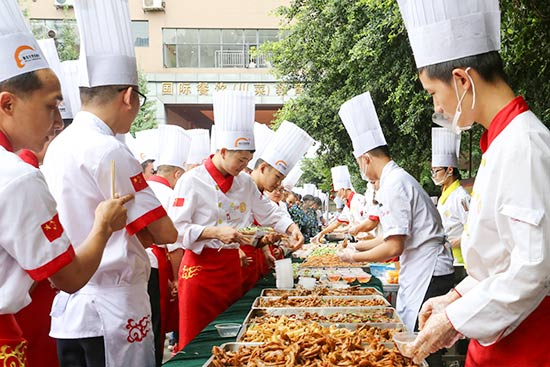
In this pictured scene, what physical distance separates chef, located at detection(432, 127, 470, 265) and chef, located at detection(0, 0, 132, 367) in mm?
4411

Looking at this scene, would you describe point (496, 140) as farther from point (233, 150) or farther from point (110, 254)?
point (233, 150)

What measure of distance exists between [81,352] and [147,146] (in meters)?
4.06

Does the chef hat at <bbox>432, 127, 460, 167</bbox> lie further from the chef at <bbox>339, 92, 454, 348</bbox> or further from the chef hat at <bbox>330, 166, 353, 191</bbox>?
the chef hat at <bbox>330, 166, 353, 191</bbox>

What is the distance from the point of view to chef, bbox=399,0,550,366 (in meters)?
1.22

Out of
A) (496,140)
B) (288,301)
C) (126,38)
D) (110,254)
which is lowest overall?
(288,301)

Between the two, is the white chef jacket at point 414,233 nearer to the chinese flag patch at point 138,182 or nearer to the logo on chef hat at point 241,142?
the logo on chef hat at point 241,142

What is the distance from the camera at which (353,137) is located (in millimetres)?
3436

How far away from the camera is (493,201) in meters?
1.30

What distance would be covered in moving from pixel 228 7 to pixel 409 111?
15531mm

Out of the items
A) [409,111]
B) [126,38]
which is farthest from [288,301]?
[409,111]

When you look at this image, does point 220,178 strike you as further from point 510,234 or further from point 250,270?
point 510,234

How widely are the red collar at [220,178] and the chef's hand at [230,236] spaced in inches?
16.8

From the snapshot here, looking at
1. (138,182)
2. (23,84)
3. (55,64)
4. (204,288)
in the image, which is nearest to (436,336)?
(138,182)

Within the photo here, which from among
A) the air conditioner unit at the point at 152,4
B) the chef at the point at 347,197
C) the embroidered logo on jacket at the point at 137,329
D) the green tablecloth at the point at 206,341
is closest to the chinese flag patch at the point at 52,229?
the embroidered logo on jacket at the point at 137,329
